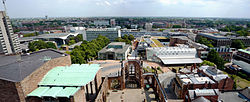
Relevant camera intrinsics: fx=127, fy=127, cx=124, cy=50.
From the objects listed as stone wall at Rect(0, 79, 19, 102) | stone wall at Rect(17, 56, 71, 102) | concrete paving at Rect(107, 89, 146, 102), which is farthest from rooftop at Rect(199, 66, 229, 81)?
stone wall at Rect(0, 79, 19, 102)

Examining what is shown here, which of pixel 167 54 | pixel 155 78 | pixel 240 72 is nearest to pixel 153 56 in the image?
pixel 167 54

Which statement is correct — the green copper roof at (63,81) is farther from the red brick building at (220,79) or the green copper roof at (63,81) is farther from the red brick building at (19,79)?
the red brick building at (220,79)

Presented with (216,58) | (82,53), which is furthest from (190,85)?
(82,53)

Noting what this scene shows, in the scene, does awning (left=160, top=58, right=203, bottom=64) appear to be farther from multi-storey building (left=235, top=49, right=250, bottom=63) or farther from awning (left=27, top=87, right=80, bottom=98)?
awning (left=27, top=87, right=80, bottom=98)

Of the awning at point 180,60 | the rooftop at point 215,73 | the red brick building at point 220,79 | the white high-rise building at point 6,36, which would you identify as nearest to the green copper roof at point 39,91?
the red brick building at point 220,79

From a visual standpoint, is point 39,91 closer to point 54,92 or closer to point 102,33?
point 54,92

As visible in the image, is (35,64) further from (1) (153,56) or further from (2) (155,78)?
(1) (153,56)
